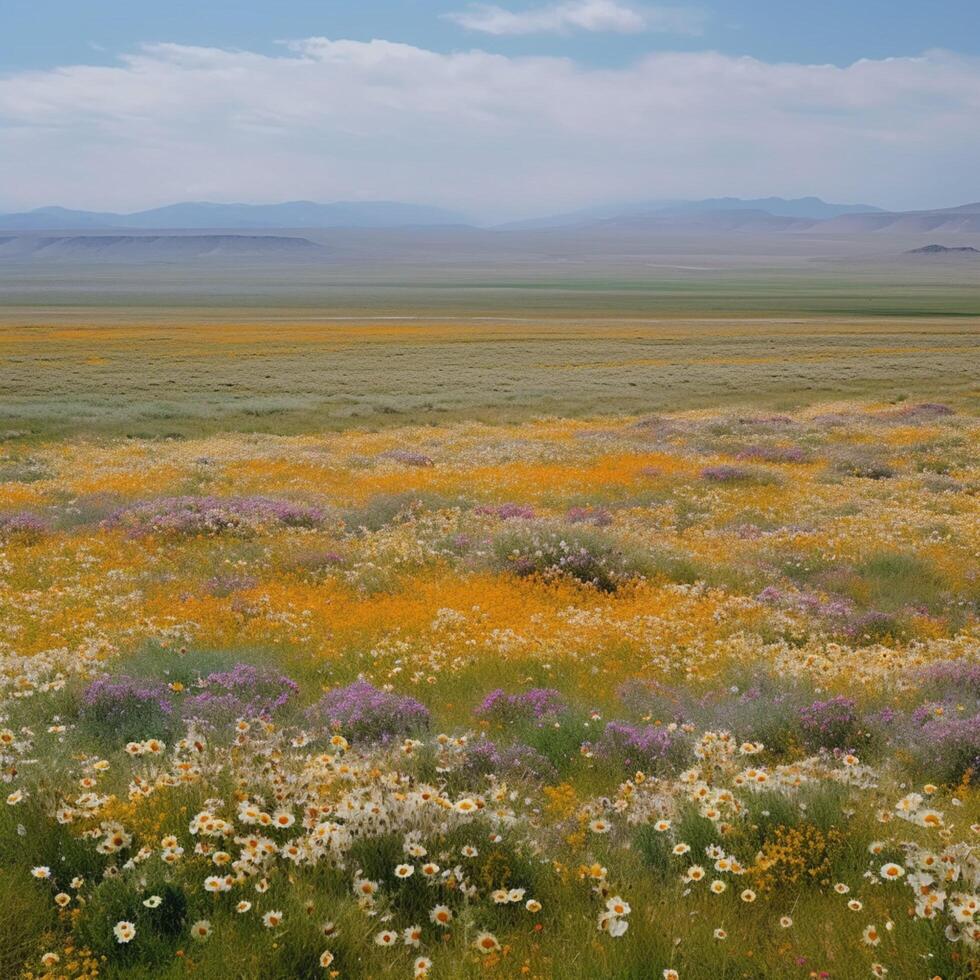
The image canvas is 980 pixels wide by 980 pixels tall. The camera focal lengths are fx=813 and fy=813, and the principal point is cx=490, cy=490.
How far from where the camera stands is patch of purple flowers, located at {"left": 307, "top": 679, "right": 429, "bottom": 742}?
26.6 feet

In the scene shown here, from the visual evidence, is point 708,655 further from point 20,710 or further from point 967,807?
point 20,710

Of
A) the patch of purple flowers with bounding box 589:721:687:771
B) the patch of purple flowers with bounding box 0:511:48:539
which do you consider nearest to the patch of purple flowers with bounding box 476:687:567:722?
the patch of purple flowers with bounding box 589:721:687:771

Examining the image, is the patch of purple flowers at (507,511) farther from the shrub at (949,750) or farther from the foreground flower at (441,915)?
the foreground flower at (441,915)

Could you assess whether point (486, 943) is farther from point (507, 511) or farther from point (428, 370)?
point (428, 370)

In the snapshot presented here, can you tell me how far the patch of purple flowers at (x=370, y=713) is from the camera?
26.6 feet

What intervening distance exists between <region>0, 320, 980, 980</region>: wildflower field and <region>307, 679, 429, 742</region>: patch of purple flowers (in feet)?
0.14

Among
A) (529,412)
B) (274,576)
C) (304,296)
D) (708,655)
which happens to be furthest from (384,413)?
(304,296)

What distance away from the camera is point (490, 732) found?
8375 millimetres

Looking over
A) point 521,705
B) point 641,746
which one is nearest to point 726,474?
point 521,705

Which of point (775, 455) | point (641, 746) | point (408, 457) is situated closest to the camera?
point (641, 746)

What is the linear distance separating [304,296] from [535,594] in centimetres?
16100

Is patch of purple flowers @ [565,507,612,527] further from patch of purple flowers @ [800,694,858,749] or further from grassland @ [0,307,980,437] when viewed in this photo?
grassland @ [0,307,980,437]

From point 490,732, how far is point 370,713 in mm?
1253

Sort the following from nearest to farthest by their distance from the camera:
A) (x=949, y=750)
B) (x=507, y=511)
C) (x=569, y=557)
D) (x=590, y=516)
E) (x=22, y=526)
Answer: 1. (x=949, y=750)
2. (x=569, y=557)
3. (x=22, y=526)
4. (x=590, y=516)
5. (x=507, y=511)
